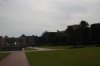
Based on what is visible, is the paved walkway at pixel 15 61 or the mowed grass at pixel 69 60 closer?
the mowed grass at pixel 69 60

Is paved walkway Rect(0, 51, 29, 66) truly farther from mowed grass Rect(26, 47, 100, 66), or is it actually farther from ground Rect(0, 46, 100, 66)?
mowed grass Rect(26, 47, 100, 66)

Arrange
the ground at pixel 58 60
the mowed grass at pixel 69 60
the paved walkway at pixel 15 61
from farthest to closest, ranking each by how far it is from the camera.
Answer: the paved walkway at pixel 15 61 → the ground at pixel 58 60 → the mowed grass at pixel 69 60

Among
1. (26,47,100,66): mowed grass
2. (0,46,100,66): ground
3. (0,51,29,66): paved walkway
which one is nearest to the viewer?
(26,47,100,66): mowed grass

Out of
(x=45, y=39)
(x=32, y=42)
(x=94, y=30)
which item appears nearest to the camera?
(x=94, y=30)

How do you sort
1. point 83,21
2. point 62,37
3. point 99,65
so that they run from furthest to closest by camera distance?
point 62,37
point 83,21
point 99,65

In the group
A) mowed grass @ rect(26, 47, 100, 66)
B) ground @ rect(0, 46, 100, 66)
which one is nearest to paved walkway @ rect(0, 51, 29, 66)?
ground @ rect(0, 46, 100, 66)

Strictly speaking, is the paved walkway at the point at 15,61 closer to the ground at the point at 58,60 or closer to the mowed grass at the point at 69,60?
the ground at the point at 58,60

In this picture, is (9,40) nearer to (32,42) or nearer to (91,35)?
(32,42)

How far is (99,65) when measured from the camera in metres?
15.3

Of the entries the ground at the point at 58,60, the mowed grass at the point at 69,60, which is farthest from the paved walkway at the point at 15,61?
the mowed grass at the point at 69,60

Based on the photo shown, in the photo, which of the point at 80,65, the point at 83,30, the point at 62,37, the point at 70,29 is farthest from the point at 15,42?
the point at 80,65

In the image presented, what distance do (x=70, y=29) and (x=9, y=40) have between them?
56.1 metres

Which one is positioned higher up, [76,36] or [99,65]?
[76,36]

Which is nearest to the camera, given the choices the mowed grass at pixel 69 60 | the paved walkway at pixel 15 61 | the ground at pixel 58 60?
the mowed grass at pixel 69 60
